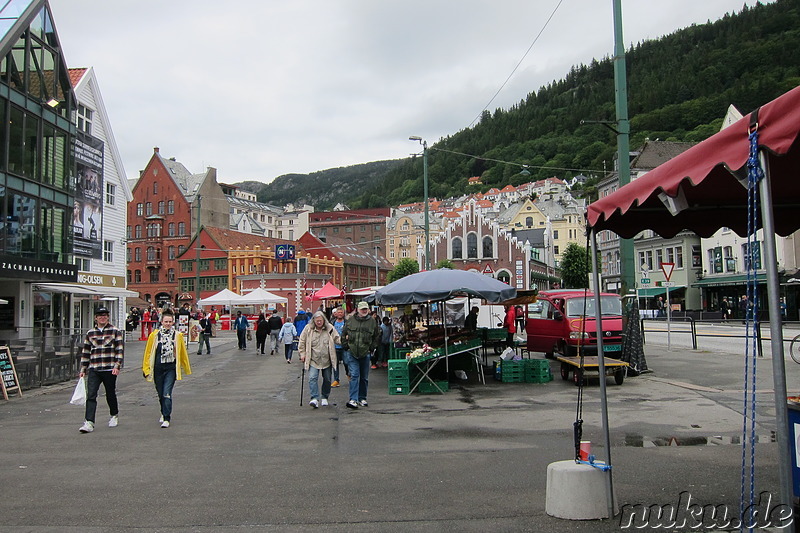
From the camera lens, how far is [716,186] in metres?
5.94

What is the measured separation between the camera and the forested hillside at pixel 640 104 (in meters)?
120

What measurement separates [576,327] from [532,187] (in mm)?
159422

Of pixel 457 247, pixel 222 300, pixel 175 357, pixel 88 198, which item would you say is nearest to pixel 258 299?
pixel 222 300

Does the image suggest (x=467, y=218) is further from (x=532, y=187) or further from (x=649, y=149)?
(x=532, y=187)

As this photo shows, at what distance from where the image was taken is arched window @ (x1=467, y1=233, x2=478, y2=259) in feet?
254

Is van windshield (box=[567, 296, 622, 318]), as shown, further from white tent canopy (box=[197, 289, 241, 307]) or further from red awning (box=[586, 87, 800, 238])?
white tent canopy (box=[197, 289, 241, 307])


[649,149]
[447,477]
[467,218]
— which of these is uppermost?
[649,149]

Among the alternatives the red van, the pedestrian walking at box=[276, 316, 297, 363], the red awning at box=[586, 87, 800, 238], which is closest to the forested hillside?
the pedestrian walking at box=[276, 316, 297, 363]

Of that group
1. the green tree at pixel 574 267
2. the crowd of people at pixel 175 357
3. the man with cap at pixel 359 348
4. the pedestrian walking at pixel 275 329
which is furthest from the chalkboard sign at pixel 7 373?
the green tree at pixel 574 267

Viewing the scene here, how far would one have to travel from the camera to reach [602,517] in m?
5.47

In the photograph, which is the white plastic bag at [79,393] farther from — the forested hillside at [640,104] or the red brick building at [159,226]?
the forested hillside at [640,104]

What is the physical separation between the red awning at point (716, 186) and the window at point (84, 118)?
36.0 m

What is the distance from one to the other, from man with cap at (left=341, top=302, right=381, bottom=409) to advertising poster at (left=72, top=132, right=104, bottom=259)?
984 inches

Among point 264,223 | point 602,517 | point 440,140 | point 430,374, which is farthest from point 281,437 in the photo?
point 440,140
